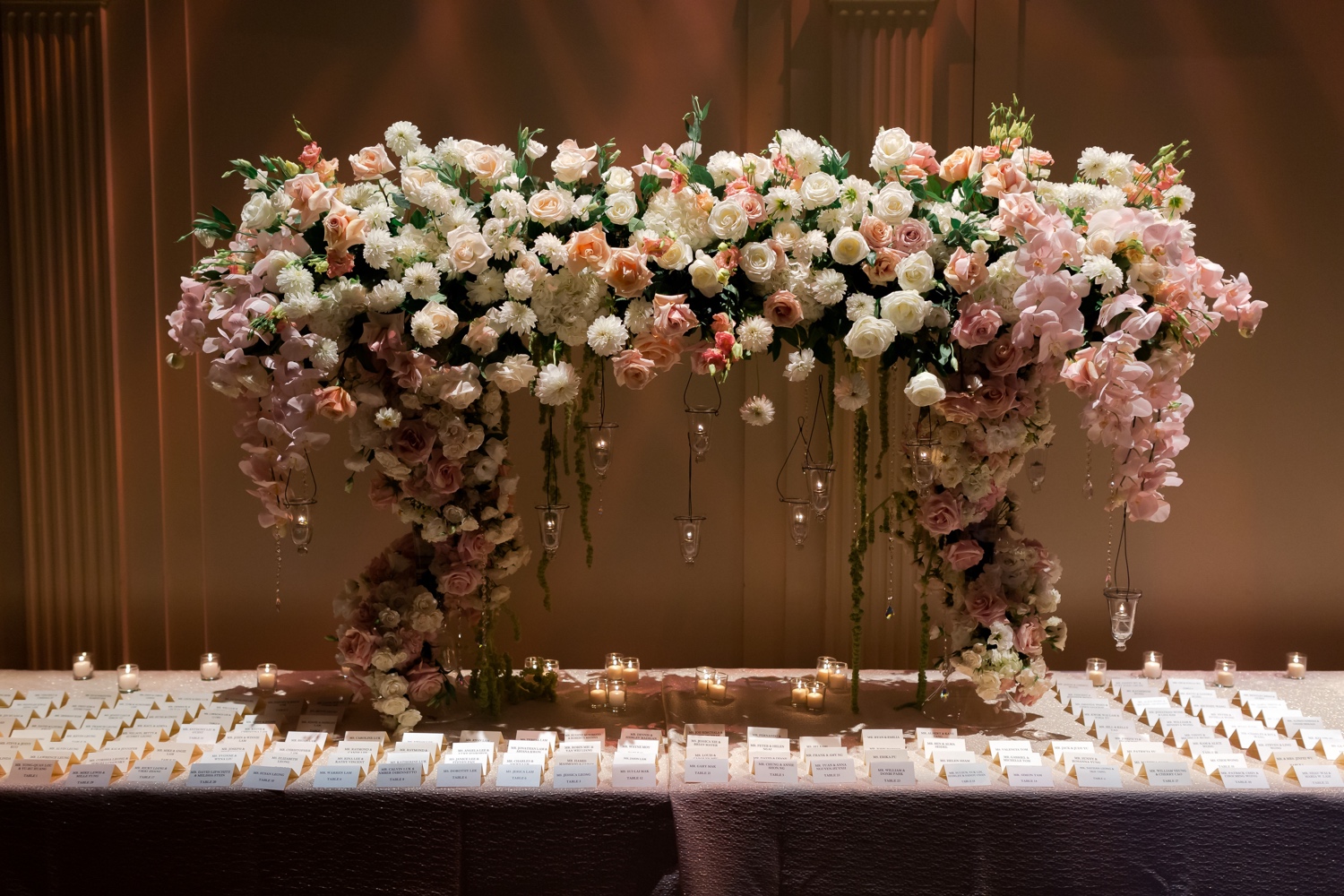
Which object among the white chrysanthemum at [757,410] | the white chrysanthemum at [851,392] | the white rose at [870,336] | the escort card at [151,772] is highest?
the white rose at [870,336]

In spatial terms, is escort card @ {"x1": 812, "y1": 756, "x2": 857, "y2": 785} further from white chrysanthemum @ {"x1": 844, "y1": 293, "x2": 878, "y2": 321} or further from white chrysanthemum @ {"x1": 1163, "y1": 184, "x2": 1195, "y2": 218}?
white chrysanthemum @ {"x1": 1163, "y1": 184, "x2": 1195, "y2": 218}

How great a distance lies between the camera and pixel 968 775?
6.66 feet

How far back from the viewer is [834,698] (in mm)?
2561

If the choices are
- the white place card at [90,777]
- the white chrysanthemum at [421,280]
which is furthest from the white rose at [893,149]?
the white place card at [90,777]

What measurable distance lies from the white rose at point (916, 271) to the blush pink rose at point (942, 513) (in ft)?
1.56

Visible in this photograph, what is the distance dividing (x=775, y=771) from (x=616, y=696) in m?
0.55

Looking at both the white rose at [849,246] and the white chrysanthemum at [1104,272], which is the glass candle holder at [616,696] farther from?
the white chrysanthemum at [1104,272]

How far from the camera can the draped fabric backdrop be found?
9.82 ft

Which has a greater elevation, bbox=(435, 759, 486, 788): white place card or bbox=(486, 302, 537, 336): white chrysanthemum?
bbox=(486, 302, 537, 336): white chrysanthemum

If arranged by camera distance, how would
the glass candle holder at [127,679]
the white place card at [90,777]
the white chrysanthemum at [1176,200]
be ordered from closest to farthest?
the white place card at [90,777], the white chrysanthemum at [1176,200], the glass candle holder at [127,679]

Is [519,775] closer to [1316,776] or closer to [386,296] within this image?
[386,296]

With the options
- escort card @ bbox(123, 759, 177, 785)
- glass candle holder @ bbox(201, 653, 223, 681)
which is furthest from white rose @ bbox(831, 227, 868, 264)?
glass candle holder @ bbox(201, 653, 223, 681)

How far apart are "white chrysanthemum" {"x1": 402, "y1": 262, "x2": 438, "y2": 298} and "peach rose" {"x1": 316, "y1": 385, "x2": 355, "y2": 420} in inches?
9.6

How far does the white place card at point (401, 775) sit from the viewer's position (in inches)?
79.0
